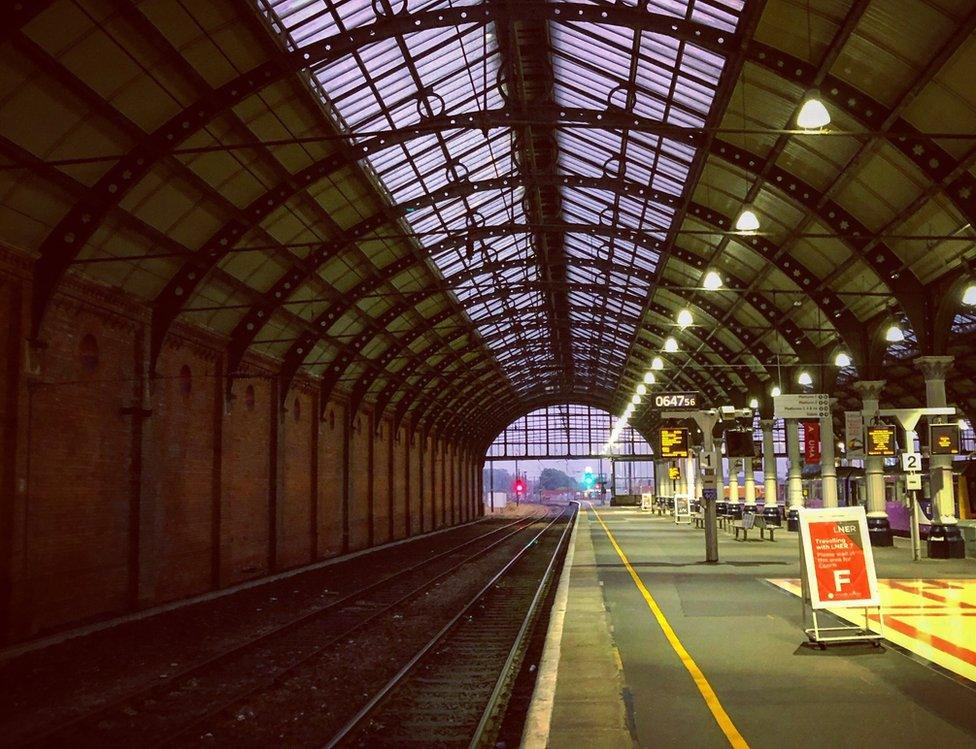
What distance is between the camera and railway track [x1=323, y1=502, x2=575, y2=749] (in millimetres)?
9602

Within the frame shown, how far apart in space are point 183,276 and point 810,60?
43.7ft

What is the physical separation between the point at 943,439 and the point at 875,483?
635cm

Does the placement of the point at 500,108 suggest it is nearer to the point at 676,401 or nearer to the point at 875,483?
the point at 676,401

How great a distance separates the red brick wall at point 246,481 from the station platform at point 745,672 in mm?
9570

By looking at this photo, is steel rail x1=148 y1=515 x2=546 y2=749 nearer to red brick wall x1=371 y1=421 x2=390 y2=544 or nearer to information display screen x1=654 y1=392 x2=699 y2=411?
information display screen x1=654 y1=392 x2=699 y2=411

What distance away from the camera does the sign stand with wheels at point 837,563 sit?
11.6 metres

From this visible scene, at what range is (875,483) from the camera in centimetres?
2875

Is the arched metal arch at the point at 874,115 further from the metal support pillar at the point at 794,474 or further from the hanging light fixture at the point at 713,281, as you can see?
the metal support pillar at the point at 794,474

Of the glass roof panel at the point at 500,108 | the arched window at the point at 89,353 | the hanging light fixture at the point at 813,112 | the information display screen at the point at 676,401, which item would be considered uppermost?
the glass roof panel at the point at 500,108

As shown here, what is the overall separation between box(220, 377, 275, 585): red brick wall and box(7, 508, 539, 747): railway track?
Result: 4.19m

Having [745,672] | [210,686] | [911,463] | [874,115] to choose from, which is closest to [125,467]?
[210,686]

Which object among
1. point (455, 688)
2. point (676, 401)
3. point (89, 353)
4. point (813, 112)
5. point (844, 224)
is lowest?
point (455, 688)

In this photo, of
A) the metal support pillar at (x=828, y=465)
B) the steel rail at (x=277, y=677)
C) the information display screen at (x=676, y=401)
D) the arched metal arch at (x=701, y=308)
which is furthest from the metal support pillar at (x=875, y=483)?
the steel rail at (x=277, y=677)

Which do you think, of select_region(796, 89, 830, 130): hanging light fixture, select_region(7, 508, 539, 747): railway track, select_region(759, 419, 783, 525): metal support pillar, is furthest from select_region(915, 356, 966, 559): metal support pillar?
select_region(759, 419, 783, 525): metal support pillar
